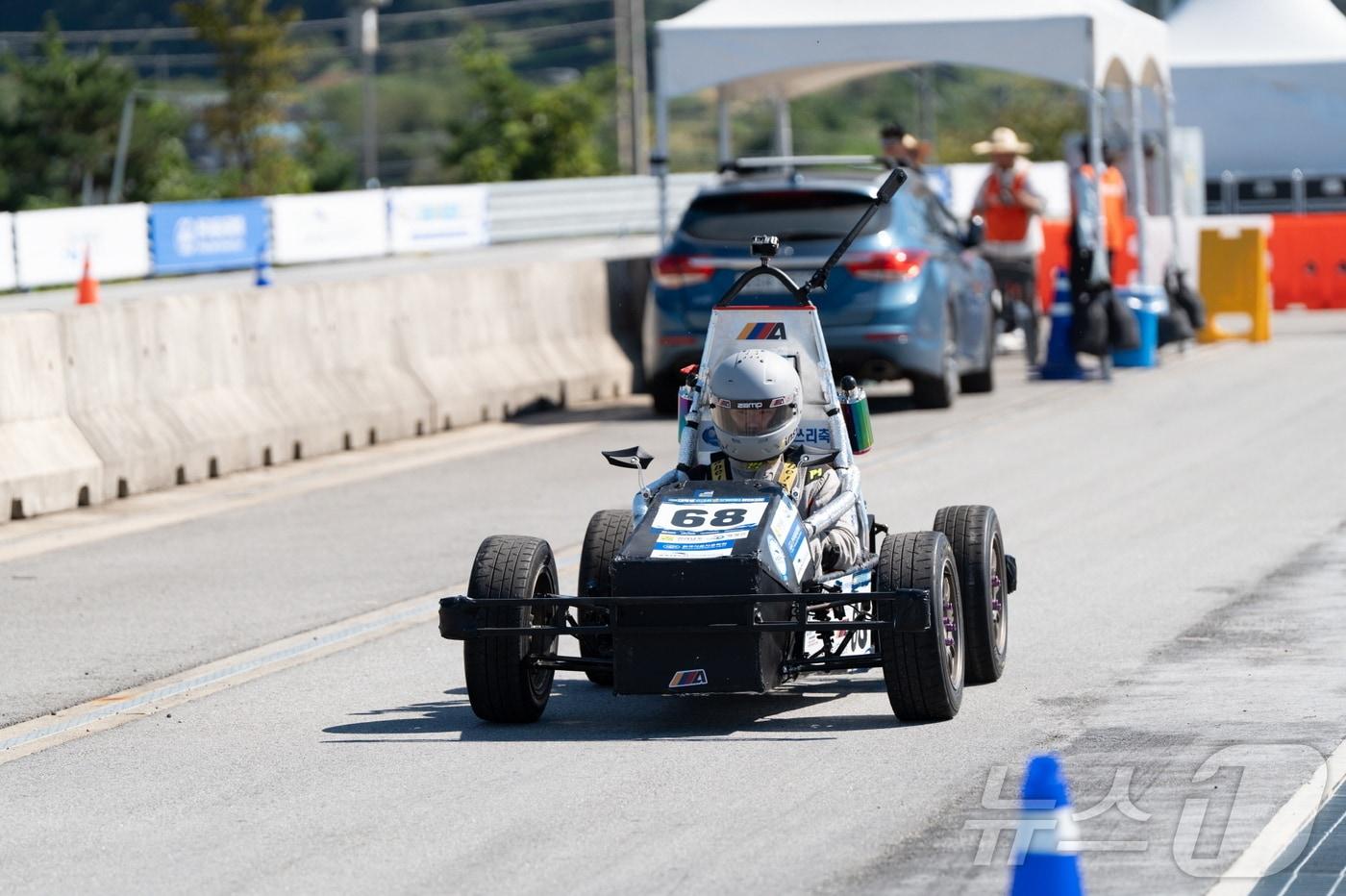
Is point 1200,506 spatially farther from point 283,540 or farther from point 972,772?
point 972,772

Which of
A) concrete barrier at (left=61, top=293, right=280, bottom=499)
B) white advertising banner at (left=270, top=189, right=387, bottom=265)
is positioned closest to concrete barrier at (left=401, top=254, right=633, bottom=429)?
concrete barrier at (left=61, top=293, right=280, bottom=499)

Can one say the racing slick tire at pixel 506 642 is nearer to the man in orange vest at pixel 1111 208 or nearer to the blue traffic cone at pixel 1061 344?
the blue traffic cone at pixel 1061 344

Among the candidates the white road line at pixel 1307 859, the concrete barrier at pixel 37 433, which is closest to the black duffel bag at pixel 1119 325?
the concrete barrier at pixel 37 433

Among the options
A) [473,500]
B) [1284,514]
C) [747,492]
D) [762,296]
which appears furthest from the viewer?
[473,500]

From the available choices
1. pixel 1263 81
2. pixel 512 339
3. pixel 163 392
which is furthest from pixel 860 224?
pixel 1263 81

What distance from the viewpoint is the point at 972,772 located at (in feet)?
23.1

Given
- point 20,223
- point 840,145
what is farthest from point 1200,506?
point 840,145

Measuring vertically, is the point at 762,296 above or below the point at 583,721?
above

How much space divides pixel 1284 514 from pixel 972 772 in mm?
5950

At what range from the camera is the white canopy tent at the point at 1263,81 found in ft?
115

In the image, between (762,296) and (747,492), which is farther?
(762,296)

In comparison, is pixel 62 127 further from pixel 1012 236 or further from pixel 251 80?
pixel 1012 236

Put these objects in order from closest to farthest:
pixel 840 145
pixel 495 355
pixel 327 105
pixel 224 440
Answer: pixel 224 440 → pixel 495 355 → pixel 840 145 → pixel 327 105

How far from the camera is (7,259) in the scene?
3509 cm
